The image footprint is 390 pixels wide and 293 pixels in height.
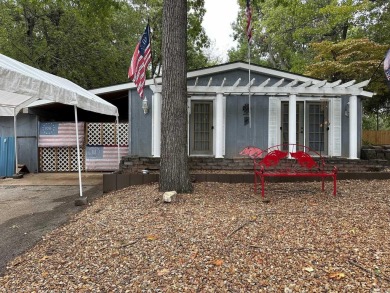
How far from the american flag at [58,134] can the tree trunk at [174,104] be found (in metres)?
6.14

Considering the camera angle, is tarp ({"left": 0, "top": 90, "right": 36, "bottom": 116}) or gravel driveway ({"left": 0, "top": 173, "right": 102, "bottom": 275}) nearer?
gravel driveway ({"left": 0, "top": 173, "right": 102, "bottom": 275})

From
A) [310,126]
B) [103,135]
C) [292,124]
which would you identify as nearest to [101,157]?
[103,135]

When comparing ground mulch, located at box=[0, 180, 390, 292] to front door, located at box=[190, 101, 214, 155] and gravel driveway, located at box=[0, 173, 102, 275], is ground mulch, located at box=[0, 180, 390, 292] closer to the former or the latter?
gravel driveway, located at box=[0, 173, 102, 275]

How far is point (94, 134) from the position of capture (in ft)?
33.1

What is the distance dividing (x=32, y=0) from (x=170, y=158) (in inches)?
252

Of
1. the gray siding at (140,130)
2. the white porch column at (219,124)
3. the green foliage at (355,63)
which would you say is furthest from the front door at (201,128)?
Result: the green foliage at (355,63)

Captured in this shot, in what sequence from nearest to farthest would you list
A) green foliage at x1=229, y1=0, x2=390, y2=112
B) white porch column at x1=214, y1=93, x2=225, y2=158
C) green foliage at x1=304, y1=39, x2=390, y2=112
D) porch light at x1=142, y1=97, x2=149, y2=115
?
1. white porch column at x1=214, y1=93, x2=225, y2=158
2. porch light at x1=142, y1=97, x2=149, y2=115
3. green foliage at x1=304, y1=39, x2=390, y2=112
4. green foliage at x1=229, y1=0, x2=390, y2=112

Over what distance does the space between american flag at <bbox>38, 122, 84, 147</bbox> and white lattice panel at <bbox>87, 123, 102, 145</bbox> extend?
24 cm

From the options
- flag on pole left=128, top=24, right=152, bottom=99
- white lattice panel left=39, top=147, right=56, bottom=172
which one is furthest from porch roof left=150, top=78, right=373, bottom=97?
white lattice panel left=39, top=147, right=56, bottom=172

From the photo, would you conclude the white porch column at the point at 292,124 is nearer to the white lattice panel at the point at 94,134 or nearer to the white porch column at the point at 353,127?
the white porch column at the point at 353,127

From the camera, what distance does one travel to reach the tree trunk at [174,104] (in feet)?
16.0

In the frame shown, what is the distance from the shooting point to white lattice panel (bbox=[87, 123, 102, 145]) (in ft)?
33.1

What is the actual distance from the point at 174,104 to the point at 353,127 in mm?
5639

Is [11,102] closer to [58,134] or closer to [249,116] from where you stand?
[58,134]
